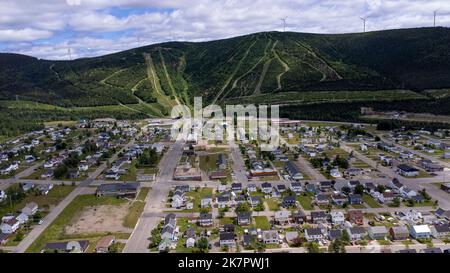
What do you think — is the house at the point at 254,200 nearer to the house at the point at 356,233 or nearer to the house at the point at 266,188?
the house at the point at 266,188

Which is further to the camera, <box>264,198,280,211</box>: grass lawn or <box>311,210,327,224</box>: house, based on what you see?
<box>264,198,280,211</box>: grass lawn

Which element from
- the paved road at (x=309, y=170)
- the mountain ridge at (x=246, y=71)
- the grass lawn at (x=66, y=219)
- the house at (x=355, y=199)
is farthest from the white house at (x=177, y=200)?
the mountain ridge at (x=246, y=71)

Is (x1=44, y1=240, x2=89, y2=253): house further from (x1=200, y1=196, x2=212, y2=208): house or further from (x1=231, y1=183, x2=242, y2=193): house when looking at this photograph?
(x1=231, y1=183, x2=242, y2=193): house

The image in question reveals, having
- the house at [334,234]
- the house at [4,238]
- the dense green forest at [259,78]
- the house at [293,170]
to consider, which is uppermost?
the dense green forest at [259,78]

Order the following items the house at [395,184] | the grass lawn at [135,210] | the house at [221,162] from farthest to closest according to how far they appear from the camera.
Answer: the house at [221,162], the house at [395,184], the grass lawn at [135,210]

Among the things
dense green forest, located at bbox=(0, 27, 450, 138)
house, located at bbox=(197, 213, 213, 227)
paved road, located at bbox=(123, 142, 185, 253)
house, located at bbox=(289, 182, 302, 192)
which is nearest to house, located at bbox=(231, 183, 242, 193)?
house, located at bbox=(289, 182, 302, 192)
